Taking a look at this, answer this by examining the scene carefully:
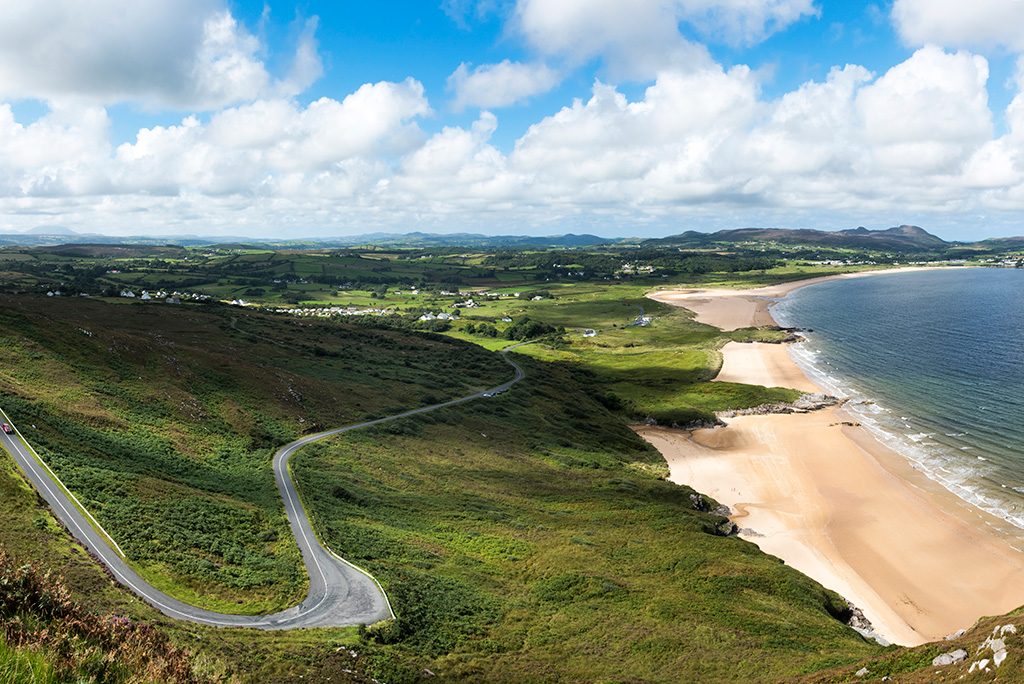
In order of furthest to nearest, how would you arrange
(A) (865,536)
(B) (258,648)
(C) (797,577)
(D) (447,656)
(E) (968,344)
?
(E) (968,344) → (A) (865,536) → (C) (797,577) → (D) (447,656) → (B) (258,648)

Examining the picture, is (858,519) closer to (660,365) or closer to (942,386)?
(942,386)

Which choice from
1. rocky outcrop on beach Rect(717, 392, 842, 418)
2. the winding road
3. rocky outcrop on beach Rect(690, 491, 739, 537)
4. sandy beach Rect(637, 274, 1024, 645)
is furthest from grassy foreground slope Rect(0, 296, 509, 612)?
rocky outcrop on beach Rect(717, 392, 842, 418)

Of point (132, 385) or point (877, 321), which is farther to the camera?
point (877, 321)

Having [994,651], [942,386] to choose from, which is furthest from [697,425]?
[994,651]

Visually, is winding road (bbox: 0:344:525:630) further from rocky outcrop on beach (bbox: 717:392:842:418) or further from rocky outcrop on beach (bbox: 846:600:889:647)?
rocky outcrop on beach (bbox: 717:392:842:418)

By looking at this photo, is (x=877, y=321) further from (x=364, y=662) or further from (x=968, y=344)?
(x=364, y=662)

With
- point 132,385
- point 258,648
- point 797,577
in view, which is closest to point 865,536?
point 797,577

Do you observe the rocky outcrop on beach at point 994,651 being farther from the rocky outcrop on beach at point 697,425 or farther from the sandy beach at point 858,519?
the rocky outcrop on beach at point 697,425
